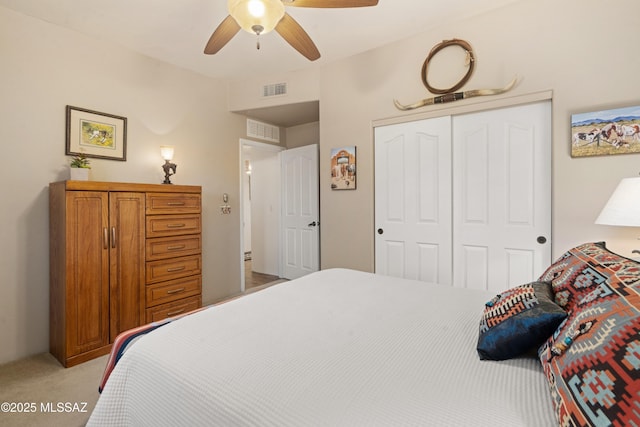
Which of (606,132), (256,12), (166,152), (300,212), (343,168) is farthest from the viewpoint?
(300,212)

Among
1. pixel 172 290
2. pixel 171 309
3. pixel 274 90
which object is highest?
pixel 274 90

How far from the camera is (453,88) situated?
2.57 m

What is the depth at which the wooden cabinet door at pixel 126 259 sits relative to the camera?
2.40 metres

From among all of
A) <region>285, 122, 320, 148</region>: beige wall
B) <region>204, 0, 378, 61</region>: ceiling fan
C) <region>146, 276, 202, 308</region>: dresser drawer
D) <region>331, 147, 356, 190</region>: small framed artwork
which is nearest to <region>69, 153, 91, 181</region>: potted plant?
<region>146, 276, 202, 308</region>: dresser drawer

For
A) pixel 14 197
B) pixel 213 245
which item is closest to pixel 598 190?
pixel 213 245

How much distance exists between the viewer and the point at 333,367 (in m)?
0.88

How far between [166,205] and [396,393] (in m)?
2.67

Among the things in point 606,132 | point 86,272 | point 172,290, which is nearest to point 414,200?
point 606,132

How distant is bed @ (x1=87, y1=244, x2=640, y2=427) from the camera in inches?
27.4

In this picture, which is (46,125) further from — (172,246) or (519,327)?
(519,327)

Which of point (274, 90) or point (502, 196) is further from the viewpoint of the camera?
point (274, 90)

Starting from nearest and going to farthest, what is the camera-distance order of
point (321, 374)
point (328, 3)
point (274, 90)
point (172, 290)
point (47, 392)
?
point (321, 374)
point (328, 3)
point (47, 392)
point (172, 290)
point (274, 90)

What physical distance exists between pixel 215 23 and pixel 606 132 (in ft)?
10.2

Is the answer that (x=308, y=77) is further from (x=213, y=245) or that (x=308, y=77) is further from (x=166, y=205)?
(x=213, y=245)
